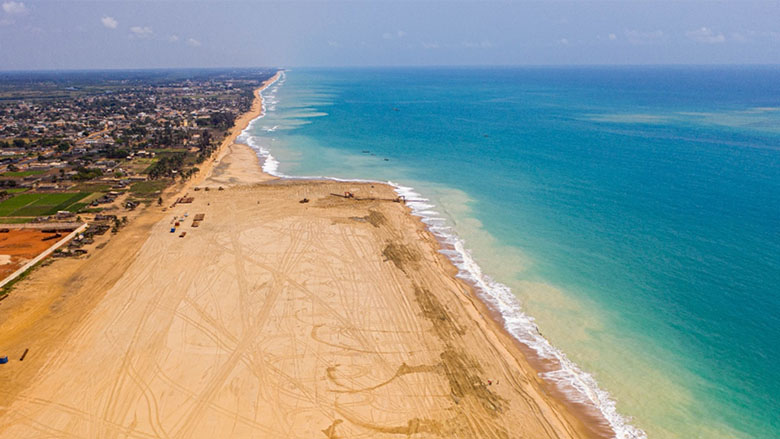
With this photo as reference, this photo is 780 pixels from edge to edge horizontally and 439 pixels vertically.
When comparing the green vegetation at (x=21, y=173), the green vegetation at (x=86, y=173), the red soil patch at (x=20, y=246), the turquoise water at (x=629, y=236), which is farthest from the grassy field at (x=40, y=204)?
the turquoise water at (x=629, y=236)

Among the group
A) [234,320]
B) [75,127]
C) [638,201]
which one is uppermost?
[75,127]

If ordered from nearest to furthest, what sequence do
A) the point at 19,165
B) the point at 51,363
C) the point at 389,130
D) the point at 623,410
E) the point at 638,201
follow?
1. the point at 623,410
2. the point at 51,363
3. the point at 638,201
4. the point at 19,165
5. the point at 389,130

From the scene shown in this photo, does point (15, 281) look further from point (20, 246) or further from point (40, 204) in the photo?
point (40, 204)

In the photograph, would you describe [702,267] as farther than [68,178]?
No

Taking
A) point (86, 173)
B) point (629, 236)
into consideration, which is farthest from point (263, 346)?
point (86, 173)

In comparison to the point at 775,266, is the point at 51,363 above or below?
below

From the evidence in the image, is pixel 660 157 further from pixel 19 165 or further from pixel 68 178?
pixel 19 165

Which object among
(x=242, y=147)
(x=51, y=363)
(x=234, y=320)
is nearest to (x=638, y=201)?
(x=234, y=320)
